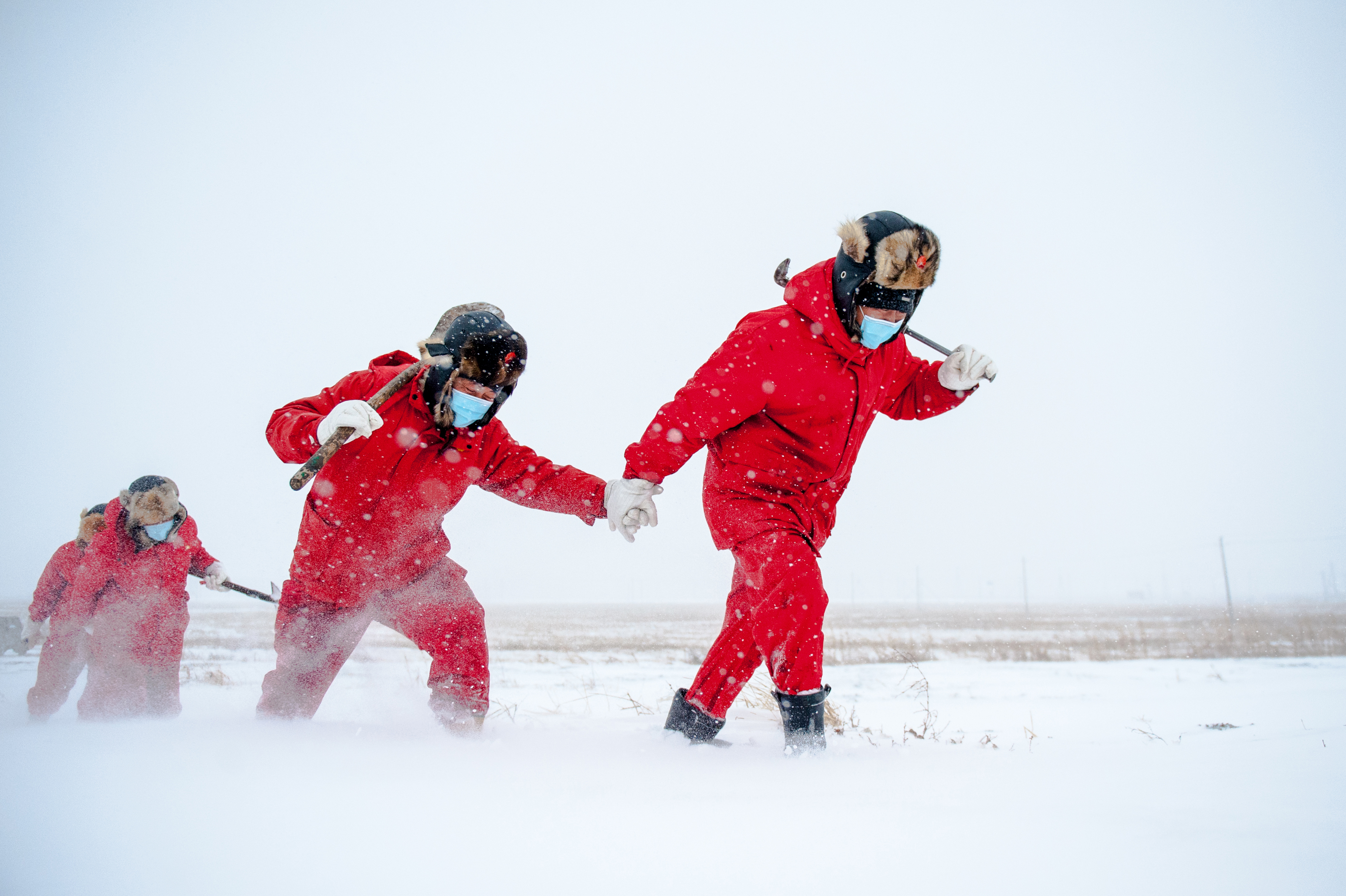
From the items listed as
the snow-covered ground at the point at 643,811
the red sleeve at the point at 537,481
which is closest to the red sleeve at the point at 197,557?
the snow-covered ground at the point at 643,811

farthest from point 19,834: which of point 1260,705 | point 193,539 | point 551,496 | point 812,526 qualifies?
point 1260,705

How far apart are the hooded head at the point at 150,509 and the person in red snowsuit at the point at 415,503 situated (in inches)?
70.9

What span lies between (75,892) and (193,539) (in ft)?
12.8

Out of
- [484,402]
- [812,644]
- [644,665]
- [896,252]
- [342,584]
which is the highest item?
[896,252]

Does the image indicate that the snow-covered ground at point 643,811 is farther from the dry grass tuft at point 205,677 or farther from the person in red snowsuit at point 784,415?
the dry grass tuft at point 205,677

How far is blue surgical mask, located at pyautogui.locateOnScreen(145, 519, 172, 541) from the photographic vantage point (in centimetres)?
406

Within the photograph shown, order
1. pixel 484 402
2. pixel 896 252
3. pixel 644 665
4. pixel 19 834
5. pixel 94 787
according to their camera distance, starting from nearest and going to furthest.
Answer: pixel 19 834 < pixel 94 787 < pixel 896 252 < pixel 484 402 < pixel 644 665

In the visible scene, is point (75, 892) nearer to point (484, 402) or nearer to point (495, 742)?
point (495, 742)

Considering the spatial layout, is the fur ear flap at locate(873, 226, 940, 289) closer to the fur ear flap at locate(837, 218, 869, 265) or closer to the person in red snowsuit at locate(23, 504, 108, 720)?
the fur ear flap at locate(837, 218, 869, 265)

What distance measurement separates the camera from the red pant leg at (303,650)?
2824 mm

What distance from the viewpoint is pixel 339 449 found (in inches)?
106

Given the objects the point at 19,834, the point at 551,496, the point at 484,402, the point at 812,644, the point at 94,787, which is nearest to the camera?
the point at 19,834

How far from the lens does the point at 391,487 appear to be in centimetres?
272

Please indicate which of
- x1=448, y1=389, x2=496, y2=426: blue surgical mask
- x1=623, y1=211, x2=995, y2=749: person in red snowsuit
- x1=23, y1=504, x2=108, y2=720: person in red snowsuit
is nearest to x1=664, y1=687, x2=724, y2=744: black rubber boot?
x1=623, y1=211, x2=995, y2=749: person in red snowsuit
